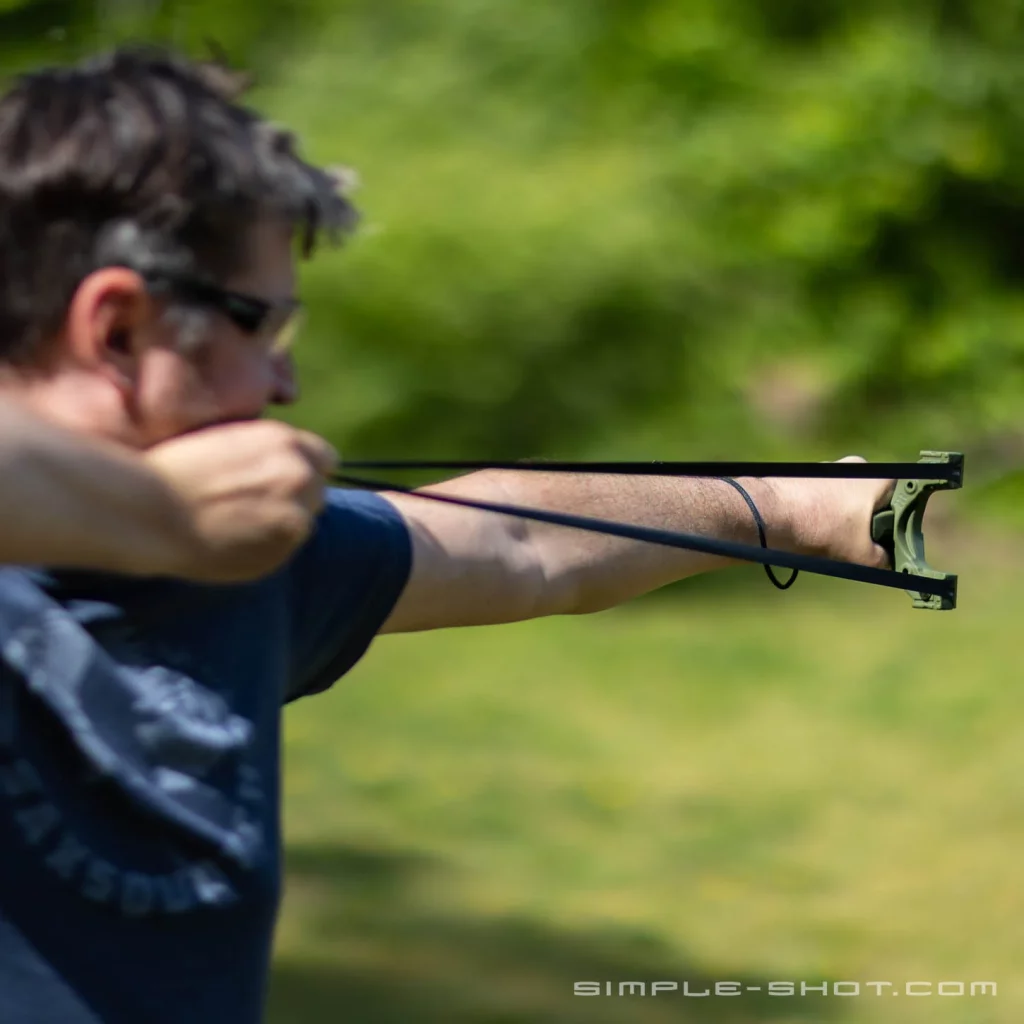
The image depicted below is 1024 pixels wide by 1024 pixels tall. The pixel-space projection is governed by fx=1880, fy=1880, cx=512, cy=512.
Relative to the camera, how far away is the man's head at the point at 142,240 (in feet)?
4.77

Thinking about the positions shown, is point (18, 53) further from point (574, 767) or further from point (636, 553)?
point (636, 553)

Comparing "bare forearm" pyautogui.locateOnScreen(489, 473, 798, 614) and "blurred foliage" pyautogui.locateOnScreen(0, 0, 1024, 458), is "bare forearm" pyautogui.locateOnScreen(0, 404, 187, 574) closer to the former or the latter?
"bare forearm" pyautogui.locateOnScreen(489, 473, 798, 614)

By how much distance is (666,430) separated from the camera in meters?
9.48

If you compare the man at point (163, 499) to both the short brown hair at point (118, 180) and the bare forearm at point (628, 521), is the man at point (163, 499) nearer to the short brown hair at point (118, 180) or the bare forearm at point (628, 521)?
the short brown hair at point (118, 180)

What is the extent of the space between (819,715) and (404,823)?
1968 mm

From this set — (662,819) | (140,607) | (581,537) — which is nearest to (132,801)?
(140,607)

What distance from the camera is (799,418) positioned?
37.1 ft

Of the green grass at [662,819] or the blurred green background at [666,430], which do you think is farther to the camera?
the blurred green background at [666,430]

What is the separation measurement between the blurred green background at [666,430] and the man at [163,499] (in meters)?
3.48

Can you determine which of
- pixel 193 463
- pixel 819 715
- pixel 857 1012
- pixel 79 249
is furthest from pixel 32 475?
pixel 819 715

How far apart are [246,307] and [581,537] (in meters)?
0.63

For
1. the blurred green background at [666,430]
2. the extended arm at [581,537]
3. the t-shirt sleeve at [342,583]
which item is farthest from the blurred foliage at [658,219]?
the t-shirt sleeve at [342,583]

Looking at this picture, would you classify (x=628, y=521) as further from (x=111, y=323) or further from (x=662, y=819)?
(x=662, y=819)

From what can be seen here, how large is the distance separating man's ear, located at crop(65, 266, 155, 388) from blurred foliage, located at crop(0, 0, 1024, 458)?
25.1 ft
